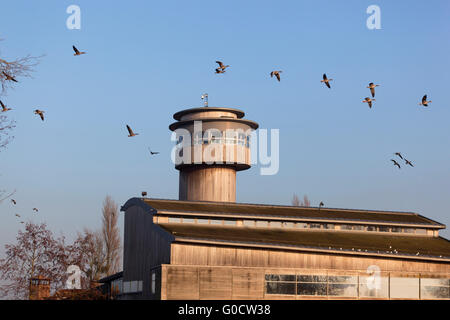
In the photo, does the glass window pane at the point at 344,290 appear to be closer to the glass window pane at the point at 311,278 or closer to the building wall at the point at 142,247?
the glass window pane at the point at 311,278

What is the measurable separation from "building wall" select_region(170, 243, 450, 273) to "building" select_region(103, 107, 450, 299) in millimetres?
63

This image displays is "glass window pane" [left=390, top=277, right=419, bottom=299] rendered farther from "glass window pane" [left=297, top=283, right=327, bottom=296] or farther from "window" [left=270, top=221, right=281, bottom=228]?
"window" [left=270, top=221, right=281, bottom=228]

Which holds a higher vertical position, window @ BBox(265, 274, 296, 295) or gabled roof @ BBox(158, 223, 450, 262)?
gabled roof @ BBox(158, 223, 450, 262)

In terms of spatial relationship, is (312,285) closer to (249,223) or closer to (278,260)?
(278,260)

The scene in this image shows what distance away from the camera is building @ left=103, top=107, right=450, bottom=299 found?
1608 inches

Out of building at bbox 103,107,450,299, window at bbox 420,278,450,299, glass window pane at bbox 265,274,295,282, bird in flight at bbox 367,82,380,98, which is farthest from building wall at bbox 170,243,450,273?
bird in flight at bbox 367,82,380,98

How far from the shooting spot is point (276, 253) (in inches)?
1672

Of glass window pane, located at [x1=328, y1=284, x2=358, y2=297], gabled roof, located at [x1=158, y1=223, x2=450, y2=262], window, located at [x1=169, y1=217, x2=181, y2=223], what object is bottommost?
glass window pane, located at [x1=328, y1=284, x2=358, y2=297]

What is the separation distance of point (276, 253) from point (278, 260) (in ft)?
1.51

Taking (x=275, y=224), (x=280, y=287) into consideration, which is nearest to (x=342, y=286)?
(x=280, y=287)
